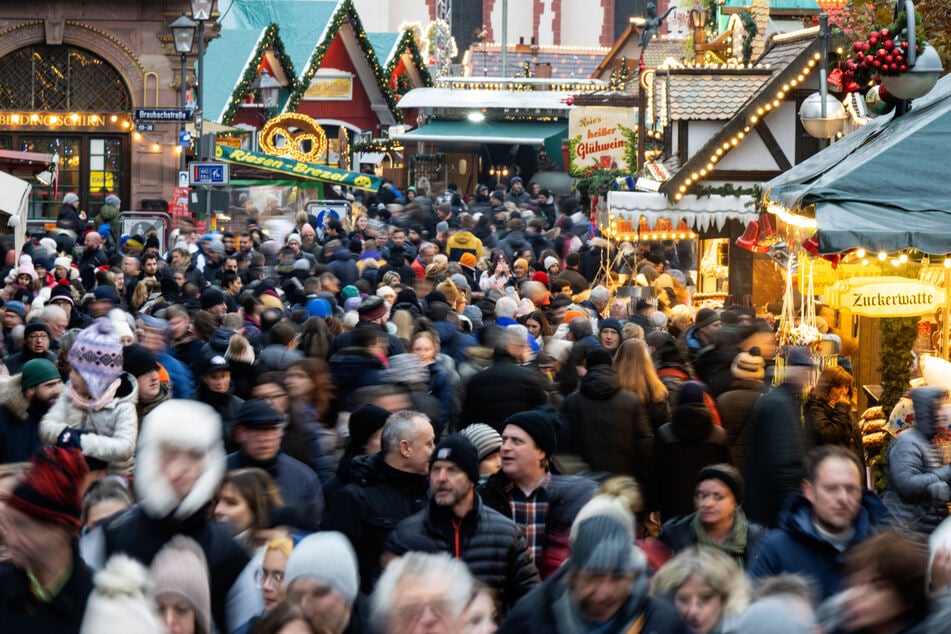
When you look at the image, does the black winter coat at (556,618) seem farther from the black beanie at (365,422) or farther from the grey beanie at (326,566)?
the black beanie at (365,422)

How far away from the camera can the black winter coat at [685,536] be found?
20.9 feet

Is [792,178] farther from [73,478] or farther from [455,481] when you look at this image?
[73,478]

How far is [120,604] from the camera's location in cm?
420

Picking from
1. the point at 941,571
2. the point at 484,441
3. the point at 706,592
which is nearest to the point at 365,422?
the point at 484,441

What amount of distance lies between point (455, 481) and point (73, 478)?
1.59 m

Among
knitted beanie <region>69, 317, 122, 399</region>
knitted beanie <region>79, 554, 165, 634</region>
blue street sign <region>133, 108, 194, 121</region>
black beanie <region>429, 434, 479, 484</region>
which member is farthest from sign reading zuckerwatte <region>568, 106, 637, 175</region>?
knitted beanie <region>79, 554, 165, 634</region>

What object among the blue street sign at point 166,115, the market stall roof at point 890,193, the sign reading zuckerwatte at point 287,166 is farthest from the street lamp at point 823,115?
the sign reading zuckerwatte at point 287,166

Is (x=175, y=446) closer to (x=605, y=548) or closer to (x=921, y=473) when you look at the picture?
(x=605, y=548)

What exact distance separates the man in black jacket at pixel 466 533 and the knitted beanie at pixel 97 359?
2.26 meters

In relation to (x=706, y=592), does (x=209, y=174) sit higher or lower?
higher

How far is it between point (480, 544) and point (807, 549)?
1.19 metres

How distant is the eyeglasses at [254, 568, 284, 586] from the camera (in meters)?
5.17

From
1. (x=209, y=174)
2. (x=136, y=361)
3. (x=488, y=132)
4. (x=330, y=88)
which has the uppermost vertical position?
(x=330, y=88)

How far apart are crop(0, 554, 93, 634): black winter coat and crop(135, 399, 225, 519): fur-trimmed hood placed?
72 cm
